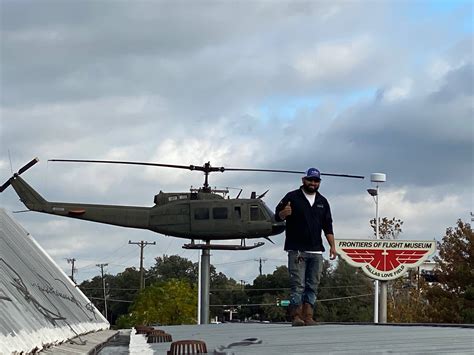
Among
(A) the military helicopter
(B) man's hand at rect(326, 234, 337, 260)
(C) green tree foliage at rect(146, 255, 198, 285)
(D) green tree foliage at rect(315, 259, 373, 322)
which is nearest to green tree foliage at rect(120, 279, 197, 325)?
(D) green tree foliage at rect(315, 259, 373, 322)

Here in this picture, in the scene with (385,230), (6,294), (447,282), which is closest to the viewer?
(6,294)

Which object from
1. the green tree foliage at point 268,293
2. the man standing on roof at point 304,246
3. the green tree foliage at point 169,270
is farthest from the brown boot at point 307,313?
the green tree foliage at point 169,270

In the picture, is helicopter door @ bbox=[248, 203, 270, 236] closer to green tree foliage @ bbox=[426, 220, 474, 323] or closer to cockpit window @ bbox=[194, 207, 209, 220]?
cockpit window @ bbox=[194, 207, 209, 220]

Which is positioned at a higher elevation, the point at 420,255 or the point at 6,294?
the point at 420,255

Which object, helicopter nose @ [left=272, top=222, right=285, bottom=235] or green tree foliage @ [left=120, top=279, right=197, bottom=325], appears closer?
helicopter nose @ [left=272, top=222, right=285, bottom=235]

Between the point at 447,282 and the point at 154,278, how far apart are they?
68056 mm

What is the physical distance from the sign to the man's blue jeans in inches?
768

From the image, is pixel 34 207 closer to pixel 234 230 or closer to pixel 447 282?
Answer: pixel 234 230

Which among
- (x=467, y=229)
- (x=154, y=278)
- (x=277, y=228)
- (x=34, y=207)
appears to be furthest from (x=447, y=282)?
(x=154, y=278)

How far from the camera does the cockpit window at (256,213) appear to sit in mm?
30844

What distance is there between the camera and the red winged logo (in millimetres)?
28203

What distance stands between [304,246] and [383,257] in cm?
2047

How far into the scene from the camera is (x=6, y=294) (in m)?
4.21

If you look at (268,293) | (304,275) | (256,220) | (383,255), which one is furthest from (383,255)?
(268,293)
